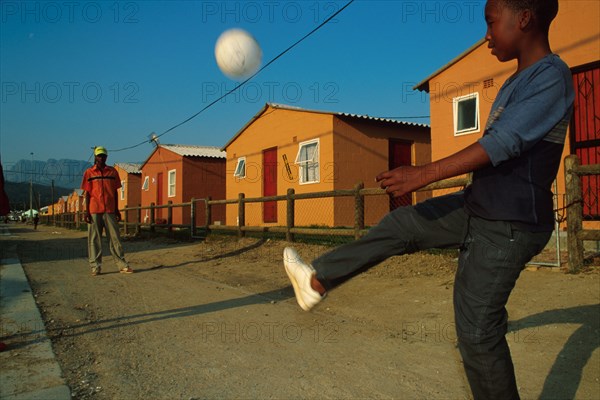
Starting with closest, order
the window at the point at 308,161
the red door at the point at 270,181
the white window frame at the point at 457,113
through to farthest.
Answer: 1. the white window frame at the point at 457,113
2. the window at the point at 308,161
3. the red door at the point at 270,181

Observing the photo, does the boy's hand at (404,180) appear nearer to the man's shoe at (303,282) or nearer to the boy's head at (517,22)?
the man's shoe at (303,282)

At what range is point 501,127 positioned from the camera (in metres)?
1.67

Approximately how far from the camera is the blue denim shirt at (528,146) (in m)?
1.65

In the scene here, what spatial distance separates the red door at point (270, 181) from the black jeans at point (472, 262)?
15.5 metres

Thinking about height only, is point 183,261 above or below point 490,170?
below

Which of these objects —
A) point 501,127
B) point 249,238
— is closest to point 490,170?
point 501,127

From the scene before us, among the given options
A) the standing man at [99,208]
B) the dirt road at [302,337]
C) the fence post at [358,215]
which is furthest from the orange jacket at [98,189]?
the fence post at [358,215]

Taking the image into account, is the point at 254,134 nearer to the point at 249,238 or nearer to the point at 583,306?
the point at 249,238

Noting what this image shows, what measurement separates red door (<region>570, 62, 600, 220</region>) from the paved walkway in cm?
896

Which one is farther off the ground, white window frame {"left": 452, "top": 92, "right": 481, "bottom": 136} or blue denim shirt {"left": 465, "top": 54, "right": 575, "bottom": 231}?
white window frame {"left": 452, "top": 92, "right": 481, "bottom": 136}

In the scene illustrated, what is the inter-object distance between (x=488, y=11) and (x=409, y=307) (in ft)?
12.0

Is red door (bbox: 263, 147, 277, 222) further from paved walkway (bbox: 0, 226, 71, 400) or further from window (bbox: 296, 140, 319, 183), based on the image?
paved walkway (bbox: 0, 226, 71, 400)

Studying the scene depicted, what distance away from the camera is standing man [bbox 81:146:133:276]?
7.58m

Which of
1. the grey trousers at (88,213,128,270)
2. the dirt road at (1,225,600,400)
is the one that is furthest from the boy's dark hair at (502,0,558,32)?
the grey trousers at (88,213,128,270)
